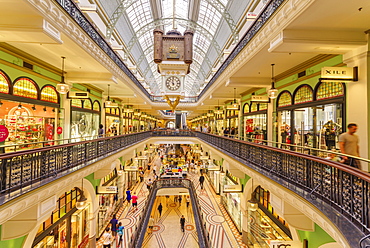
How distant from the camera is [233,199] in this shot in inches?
526

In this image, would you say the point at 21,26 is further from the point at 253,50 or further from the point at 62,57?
the point at 253,50

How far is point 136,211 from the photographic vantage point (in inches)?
566

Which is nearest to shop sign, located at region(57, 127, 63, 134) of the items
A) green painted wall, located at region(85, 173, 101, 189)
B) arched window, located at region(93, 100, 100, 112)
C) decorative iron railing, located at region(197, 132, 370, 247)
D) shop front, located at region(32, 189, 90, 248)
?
green painted wall, located at region(85, 173, 101, 189)

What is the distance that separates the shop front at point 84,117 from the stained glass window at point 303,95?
9.45m

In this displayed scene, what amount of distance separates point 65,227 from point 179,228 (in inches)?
329

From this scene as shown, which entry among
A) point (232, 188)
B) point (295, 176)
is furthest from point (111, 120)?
point (295, 176)

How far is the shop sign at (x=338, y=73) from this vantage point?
15.6 feet

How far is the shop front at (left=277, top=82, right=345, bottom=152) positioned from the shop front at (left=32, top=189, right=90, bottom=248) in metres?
10.1

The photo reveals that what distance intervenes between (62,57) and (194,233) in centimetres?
1306

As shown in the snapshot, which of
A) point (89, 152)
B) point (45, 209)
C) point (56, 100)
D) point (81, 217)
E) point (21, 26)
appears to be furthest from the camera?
point (81, 217)

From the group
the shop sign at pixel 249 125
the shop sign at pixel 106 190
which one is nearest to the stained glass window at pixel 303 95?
the shop sign at pixel 249 125

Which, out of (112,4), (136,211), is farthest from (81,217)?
(112,4)

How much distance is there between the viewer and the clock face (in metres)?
12.4

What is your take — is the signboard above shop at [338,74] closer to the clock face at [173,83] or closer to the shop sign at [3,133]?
the clock face at [173,83]
